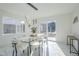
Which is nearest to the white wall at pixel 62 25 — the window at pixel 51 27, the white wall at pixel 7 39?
the window at pixel 51 27

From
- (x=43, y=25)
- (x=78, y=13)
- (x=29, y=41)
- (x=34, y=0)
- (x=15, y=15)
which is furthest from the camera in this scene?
(x=29, y=41)


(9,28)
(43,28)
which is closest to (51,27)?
(43,28)

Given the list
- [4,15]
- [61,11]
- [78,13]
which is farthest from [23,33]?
[78,13]

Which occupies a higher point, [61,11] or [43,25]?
[61,11]

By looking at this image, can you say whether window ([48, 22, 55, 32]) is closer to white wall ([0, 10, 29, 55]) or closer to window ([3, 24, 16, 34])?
white wall ([0, 10, 29, 55])

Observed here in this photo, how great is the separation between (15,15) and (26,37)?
24.1 inches

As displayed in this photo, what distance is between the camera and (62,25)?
2.37 meters

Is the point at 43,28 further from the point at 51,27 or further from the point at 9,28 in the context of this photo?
the point at 9,28

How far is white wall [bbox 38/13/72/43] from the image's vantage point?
2179 mm

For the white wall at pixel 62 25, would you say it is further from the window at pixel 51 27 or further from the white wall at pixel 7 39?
the white wall at pixel 7 39

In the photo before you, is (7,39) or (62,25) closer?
(7,39)

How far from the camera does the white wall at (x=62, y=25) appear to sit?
218cm

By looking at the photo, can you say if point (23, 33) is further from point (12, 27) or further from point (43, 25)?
point (43, 25)

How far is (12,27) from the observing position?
89.8 inches
